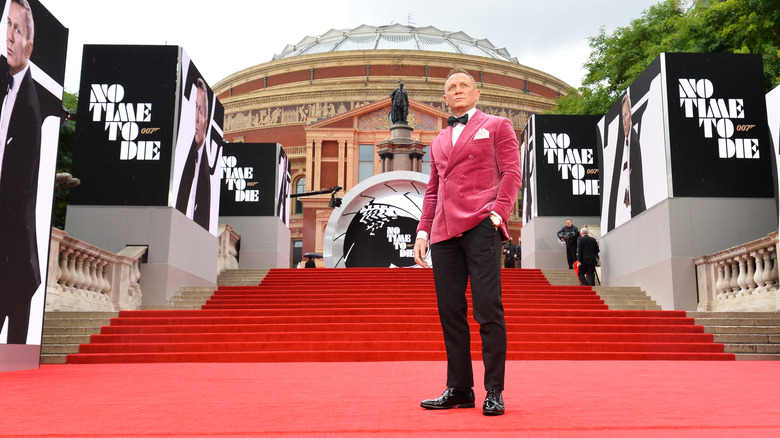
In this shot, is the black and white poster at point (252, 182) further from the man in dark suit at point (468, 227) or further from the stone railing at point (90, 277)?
the man in dark suit at point (468, 227)

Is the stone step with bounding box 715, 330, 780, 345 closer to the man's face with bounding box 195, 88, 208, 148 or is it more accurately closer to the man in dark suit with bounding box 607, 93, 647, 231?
the man in dark suit with bounding box 607, 93, 647, 231

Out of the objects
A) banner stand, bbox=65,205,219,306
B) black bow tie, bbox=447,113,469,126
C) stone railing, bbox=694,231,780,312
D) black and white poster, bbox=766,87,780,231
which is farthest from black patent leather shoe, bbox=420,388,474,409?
banner stand, bbox=65,205,219,306

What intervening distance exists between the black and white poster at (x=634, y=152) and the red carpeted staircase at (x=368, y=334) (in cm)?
249

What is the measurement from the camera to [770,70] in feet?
62.8

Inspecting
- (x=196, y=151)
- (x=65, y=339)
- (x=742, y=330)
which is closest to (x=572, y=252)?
(x=742, y=330)

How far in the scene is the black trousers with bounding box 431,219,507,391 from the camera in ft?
12.9

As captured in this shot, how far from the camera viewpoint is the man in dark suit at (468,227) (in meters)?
3.96

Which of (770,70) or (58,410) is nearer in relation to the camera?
(58,410)

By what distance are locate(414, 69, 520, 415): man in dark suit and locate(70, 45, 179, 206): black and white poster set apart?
1123cm

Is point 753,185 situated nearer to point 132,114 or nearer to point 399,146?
point 132,114

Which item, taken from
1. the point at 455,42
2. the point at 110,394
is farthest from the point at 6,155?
the point at 455,42

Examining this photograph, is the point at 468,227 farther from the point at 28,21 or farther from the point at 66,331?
the point at 66,331

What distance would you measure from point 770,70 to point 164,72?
48.3 feet

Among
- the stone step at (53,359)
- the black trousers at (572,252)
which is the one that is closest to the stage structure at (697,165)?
the black trousers at (572,252)
